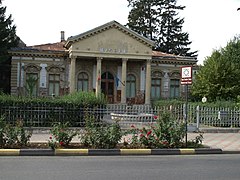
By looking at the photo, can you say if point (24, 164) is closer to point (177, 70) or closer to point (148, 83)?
point (148, 83)

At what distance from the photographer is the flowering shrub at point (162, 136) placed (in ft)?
42.3

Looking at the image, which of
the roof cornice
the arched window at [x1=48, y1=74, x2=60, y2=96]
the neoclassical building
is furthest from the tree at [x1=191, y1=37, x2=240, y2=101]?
the arched window at [x1=48, y1=74, x2=60, y2=96]

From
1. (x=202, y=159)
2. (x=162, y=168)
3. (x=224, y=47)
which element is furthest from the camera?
(x=224, y=47)

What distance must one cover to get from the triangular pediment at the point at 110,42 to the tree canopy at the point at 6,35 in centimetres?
713

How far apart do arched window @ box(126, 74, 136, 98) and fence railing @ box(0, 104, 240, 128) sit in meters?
18.7

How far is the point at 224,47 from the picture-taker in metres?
47.0

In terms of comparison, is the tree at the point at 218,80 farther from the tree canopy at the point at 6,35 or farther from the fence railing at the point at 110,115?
the tree canopy at the point at 6,35

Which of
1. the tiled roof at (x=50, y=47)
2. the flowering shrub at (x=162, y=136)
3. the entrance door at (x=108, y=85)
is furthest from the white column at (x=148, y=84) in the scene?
the flowering shrub at (x=162, y=136)

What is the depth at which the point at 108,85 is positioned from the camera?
3906 centimetres

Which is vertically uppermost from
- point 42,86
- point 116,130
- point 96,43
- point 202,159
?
point 96,43

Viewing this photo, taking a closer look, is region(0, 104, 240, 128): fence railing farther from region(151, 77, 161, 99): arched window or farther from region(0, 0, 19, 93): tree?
region(0, 0, 19, 93): tree

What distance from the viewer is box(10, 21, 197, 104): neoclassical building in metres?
35.9

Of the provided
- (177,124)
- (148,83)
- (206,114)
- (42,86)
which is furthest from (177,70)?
(177,124)

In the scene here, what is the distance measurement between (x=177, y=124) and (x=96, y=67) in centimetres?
2505
